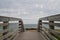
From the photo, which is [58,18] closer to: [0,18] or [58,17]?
[58,17]

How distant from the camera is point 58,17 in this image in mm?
3635

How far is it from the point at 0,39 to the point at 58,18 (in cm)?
159

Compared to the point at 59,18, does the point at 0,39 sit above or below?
below

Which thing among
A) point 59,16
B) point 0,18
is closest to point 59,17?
point 59,16

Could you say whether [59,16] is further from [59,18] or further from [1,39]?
[1,39]

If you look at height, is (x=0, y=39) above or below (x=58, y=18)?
below

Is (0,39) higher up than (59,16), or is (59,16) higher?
(59,16)

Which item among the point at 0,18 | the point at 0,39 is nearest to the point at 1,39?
the point at 0,39

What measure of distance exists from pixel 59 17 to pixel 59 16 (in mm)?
26

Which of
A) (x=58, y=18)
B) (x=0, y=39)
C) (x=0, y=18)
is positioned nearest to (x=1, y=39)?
(x=0, y=39)

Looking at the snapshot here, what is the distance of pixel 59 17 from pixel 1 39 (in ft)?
5.20

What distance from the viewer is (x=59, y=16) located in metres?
3.55

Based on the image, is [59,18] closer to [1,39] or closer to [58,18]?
[58,18]

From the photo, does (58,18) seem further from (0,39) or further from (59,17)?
(0,39)
